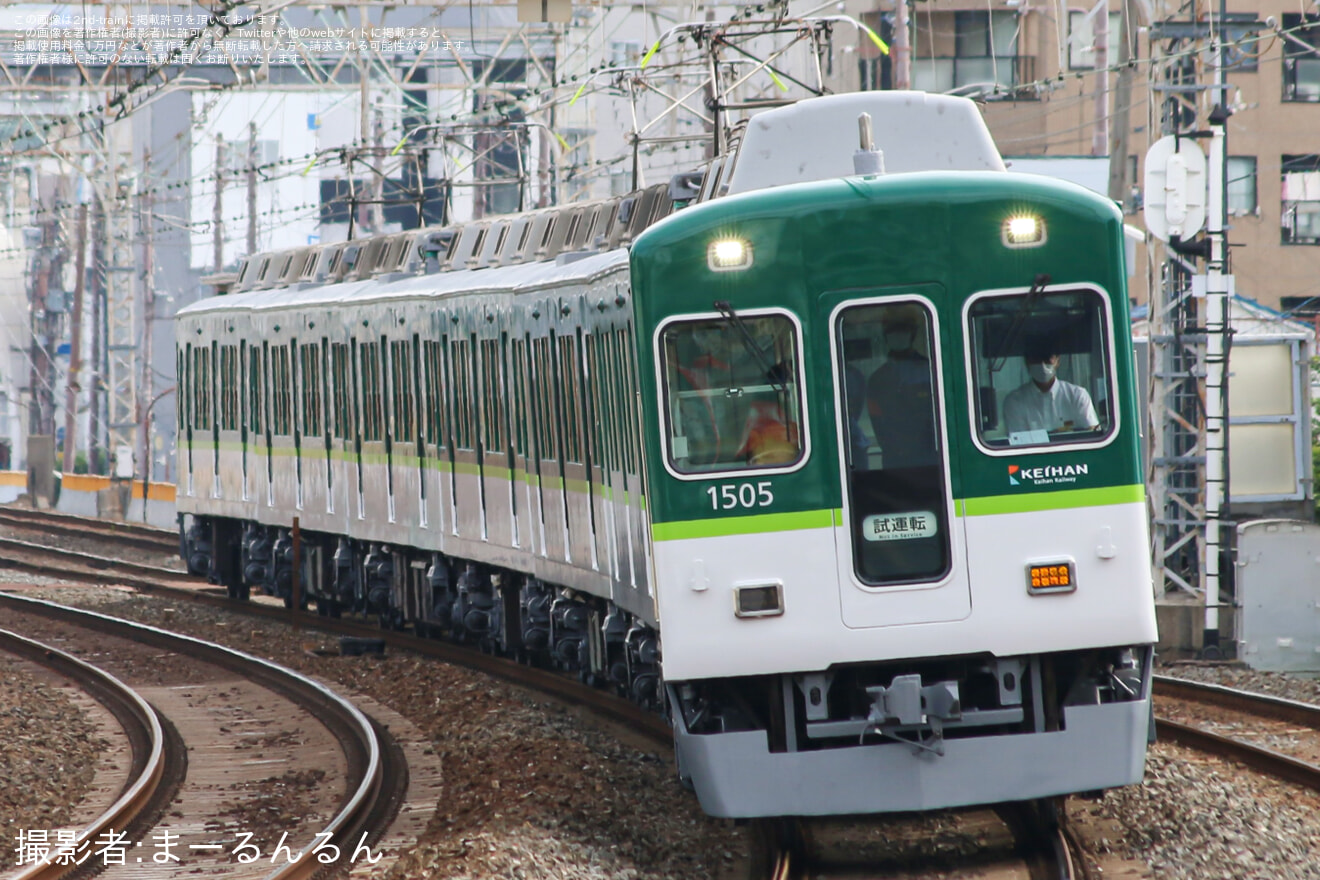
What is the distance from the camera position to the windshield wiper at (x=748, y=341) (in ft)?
27.8

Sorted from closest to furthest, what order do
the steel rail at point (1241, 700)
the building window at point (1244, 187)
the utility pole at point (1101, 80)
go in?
the steel rail at point (1241, 700) < the utility pole at point (1101, 80) < the building window at point (1244, 187)

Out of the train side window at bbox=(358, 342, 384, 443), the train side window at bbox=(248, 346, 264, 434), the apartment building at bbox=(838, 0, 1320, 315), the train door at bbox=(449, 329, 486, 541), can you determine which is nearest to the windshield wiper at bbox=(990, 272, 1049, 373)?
the train door at bbox=(449, 329, 486, 541)

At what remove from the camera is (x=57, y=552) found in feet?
94.8

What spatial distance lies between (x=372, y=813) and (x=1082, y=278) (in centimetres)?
452

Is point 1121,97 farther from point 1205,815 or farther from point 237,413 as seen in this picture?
point 1205,815

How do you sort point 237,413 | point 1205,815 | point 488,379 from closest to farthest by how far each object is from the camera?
point 1205,815
point 488,379
point 237,413

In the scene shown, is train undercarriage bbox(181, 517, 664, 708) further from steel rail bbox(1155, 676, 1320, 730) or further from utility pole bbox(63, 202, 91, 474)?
utility pole bbox(63, 202, 91, 474)

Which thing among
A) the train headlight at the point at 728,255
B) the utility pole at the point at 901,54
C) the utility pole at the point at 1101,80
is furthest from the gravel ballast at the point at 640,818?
the utility pole at the point at 1101,80

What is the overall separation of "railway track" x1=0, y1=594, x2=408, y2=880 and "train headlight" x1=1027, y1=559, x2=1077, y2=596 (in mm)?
3203

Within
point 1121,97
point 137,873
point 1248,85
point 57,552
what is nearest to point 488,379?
point 137,873

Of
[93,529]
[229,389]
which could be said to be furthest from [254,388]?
[93,529]

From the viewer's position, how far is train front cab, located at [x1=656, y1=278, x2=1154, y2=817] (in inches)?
329

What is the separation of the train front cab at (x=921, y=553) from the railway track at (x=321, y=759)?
2.09 meters

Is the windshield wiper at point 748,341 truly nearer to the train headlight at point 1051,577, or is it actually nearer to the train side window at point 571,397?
the train headlight at point 1051,577
